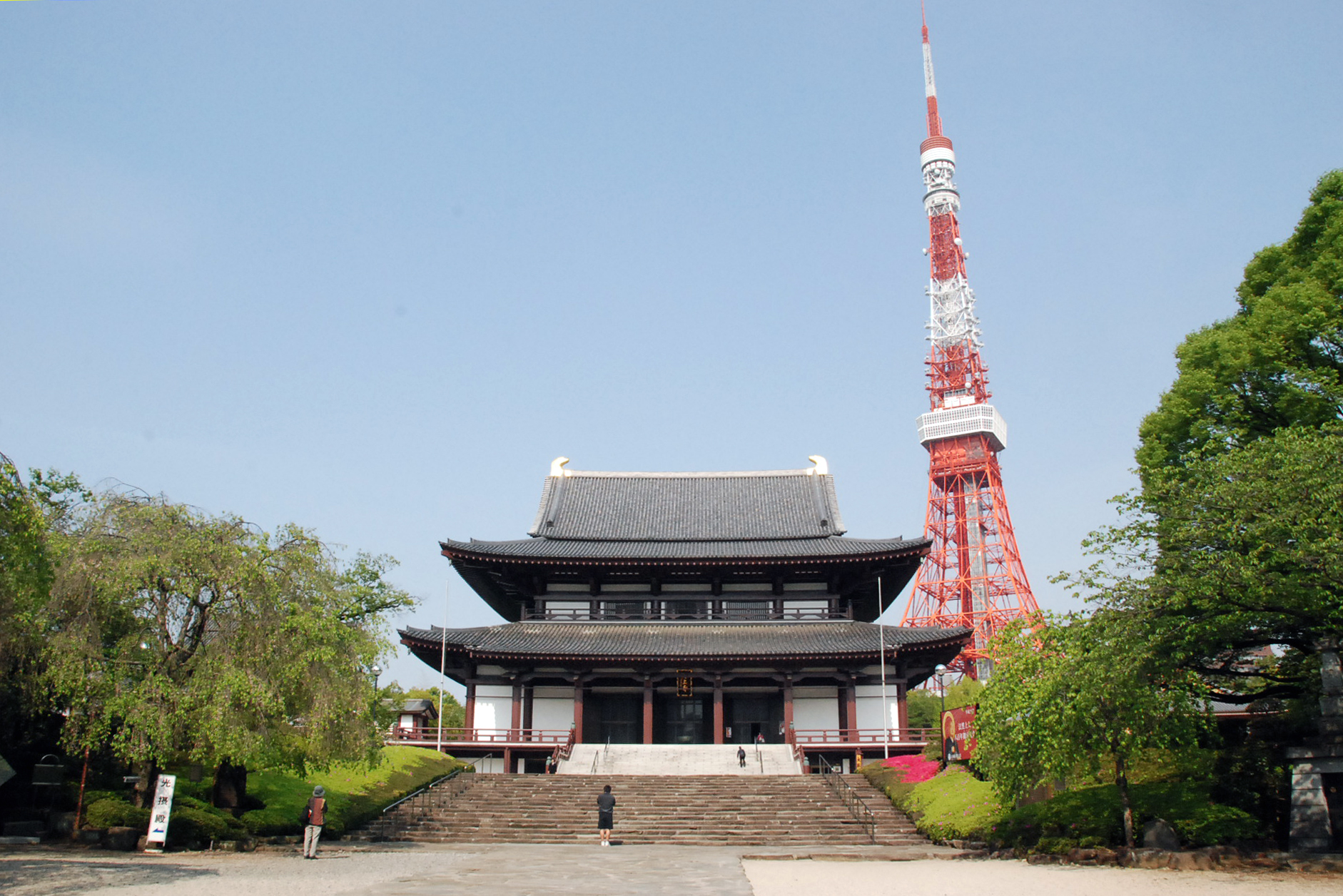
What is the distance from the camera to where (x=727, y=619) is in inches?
1615

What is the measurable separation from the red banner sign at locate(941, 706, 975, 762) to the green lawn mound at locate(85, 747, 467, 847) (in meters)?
16.0

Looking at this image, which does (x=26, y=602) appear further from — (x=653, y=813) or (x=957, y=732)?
(x=957, y=732)

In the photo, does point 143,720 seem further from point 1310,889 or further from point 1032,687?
point 1310,889

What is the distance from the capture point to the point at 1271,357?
24.4 m

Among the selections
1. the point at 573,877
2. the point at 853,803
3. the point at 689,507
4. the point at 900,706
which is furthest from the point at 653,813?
the point at 689,507

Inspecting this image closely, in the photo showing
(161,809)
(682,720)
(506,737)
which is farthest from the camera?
(682,720)

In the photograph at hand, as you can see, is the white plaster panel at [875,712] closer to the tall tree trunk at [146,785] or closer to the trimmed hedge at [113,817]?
the tall tree trunk at [146,785]

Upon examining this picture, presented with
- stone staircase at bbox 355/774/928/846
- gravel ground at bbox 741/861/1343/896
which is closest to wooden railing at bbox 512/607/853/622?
stone staircase at bbox 355/774/928/846

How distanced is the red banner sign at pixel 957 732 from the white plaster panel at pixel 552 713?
1598 cm

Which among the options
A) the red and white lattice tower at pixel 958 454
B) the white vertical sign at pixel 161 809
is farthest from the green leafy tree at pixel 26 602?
the red and white lattice tower at pixel 958 454

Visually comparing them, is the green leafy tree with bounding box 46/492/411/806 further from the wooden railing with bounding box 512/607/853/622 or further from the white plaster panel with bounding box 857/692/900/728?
the white plaster panel with bounding box 857/692/900/728

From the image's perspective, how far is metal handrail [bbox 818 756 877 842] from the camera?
85.3 ft

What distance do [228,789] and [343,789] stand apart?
5.16 meters

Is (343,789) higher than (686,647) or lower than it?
lower
